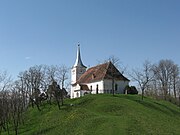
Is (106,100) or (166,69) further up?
(166,69)

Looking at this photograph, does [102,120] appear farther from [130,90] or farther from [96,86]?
[130,90]

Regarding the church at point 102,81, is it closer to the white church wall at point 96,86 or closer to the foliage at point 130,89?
the white church wall at point 96,86

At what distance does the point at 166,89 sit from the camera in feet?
254

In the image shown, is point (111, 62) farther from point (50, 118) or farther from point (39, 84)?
point (50, 118)

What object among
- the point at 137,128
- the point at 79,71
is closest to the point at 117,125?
the point at 137,128

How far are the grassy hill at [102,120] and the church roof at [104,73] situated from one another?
39.1 feet

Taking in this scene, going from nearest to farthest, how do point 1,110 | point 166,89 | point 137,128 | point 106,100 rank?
point 137,128 < point 1,110 < point 106,100 < point 166,89

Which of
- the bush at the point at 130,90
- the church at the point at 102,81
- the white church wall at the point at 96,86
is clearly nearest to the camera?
the church at the point at 102,81

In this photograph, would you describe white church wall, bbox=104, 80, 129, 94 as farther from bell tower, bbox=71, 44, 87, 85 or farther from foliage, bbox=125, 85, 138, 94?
bell tower, bbox=71, 44, 87, 85

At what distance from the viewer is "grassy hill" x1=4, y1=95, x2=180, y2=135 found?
32469 millimetres

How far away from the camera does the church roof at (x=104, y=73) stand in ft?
204

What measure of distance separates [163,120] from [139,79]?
23.7m

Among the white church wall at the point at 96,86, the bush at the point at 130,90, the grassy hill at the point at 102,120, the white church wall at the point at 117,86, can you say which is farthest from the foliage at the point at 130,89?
the grassy hill at the point at 102,120

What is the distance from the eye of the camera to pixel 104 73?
63.0 m
